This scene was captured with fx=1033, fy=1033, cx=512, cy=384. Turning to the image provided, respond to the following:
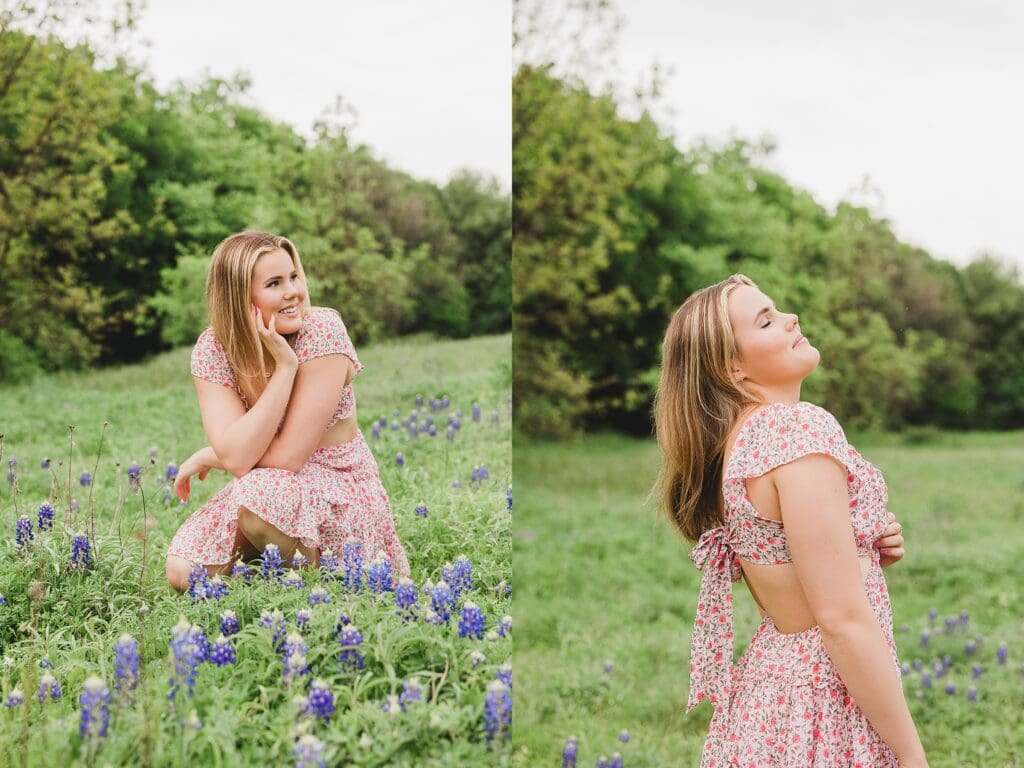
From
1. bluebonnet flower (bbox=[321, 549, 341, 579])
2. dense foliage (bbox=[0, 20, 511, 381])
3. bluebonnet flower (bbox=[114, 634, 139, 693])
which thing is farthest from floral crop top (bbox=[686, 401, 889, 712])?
dense foliage (bbox=[0, 20, 511, 381])

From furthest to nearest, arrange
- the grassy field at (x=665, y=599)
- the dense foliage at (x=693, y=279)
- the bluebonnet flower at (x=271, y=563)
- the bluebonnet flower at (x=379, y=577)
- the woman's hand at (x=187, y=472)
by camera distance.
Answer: the dense foliage at (x=693, y=279) < the grassy field at (x=665, y=599) < the woman's hand at (x=187, y=472) < the bluebonnet flower at (x=271, y=563) < the bluebonnet flower at (x=379, y=577)

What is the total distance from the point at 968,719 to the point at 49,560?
379 centimetres

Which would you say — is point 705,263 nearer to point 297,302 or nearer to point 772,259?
point 772,259

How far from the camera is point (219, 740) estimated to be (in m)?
1.97

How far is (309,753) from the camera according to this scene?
1.94 metres

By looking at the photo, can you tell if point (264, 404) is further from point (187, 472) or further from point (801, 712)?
point (801, 712)

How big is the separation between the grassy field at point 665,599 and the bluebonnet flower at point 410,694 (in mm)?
1647

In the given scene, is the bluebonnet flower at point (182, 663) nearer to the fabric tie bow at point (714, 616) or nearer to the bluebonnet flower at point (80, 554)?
the bluebonnet flower at point (80, 554)

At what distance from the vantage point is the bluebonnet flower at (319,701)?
80.9 inches

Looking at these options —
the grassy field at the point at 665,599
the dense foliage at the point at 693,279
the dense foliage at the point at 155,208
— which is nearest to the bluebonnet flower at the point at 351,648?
the grassy field at the point at 665,599

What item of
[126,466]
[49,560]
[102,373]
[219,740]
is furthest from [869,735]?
[102,373]

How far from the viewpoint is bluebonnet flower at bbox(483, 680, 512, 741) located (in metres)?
2.13

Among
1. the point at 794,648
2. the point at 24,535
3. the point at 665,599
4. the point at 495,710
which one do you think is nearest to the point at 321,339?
the point at 24,535

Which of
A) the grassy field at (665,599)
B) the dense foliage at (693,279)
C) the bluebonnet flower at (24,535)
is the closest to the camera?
the bluebonnet flower at (24,535)
